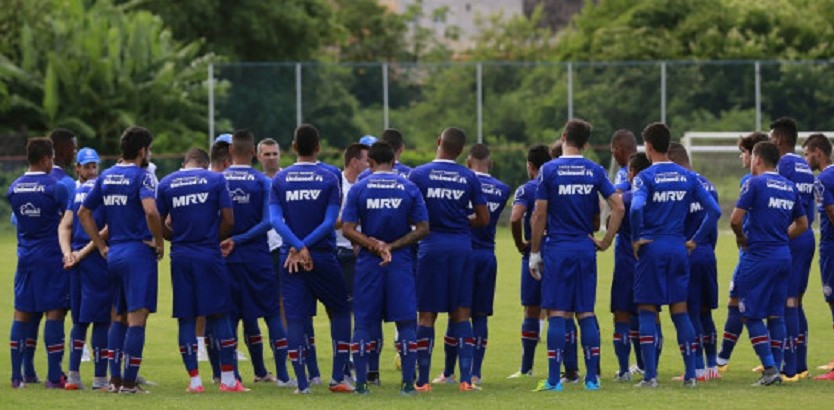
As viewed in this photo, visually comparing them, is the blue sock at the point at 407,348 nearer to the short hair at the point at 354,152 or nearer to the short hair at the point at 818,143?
the short hair at the point at 354,152

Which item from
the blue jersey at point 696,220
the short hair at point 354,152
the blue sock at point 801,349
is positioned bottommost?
the blue sock at point 801,349

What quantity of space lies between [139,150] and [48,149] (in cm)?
121

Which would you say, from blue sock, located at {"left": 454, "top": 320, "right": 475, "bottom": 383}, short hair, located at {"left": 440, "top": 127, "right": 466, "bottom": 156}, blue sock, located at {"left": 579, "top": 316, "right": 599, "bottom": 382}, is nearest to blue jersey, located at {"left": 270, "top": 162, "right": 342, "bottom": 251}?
short hair, located at {"left": 440, "top": 127, "right": 466, "bottom": 156}

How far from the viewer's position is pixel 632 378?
14.9m

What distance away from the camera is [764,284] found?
46.3ft

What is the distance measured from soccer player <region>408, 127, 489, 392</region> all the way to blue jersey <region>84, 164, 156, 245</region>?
7.55 ft

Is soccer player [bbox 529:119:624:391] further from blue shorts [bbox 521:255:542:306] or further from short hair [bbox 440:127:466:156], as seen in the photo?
blue shorts [bbox 521:255:542:306]

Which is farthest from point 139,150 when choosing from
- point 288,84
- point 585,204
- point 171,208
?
point 288,84

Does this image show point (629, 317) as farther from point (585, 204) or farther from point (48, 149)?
point (48, 149)

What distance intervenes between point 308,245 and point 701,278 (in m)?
3.60

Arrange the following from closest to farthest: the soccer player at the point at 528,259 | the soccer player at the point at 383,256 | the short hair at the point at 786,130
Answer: the soccer player at the point at 383,256 < the soccer player at the point at 528,259 < the short hair at the point at 786,130

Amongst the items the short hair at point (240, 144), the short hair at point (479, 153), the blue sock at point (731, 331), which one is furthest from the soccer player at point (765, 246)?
the short hair at point (240, 144)

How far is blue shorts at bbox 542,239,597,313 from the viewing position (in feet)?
44.5

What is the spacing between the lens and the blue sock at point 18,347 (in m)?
14.5
